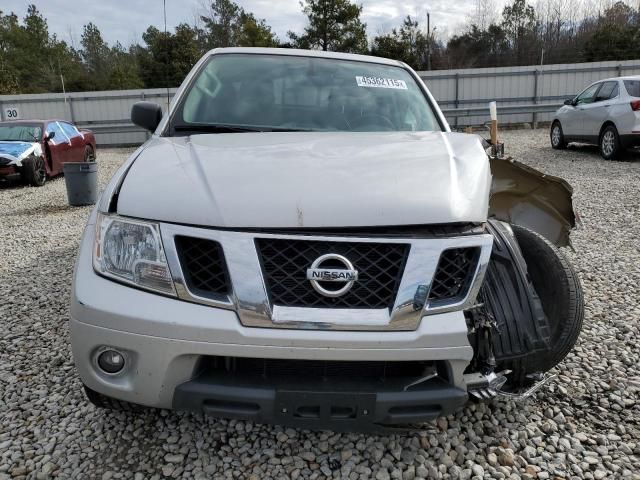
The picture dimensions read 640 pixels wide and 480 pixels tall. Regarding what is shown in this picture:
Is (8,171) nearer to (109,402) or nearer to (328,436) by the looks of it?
(109,402)

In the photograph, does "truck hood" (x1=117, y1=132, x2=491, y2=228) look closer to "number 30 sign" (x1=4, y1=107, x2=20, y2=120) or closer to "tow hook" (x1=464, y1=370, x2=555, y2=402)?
"tow hook" (x1=464, y1=370, x2=555, y2=402)

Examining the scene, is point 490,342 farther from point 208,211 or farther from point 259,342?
point 208,211

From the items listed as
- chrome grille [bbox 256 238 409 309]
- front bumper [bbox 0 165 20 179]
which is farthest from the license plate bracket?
front bumper [bbox 0 165 20 179]

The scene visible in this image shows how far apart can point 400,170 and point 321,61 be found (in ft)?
5.50

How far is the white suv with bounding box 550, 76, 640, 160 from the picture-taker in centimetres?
962

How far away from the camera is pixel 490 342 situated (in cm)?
197

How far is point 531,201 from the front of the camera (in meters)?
3.86

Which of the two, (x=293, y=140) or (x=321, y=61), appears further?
(x=321, y=61)

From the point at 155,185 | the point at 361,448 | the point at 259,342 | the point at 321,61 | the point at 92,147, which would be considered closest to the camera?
the point at 259,342

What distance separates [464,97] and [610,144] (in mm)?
10375

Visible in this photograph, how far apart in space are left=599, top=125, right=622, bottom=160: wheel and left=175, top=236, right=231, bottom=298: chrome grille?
10.5m

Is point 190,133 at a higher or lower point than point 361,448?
higher

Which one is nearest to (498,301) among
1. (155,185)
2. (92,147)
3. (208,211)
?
(208,211)

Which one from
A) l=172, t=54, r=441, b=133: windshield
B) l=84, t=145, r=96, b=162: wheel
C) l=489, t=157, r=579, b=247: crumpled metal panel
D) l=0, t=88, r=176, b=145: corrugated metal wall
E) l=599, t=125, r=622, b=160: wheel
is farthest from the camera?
A: l=0, t=88, r=176, b=145: corrugated metal wall
